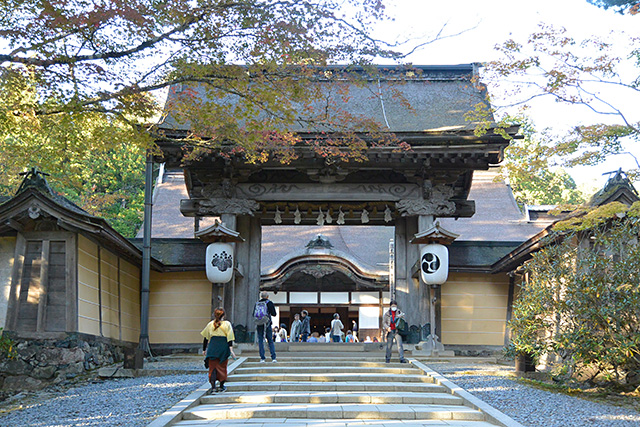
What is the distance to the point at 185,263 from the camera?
49.9ft

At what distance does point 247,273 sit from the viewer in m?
14.6

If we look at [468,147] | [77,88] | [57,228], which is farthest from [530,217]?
[77,88]

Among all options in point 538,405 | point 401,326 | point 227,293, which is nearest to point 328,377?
point 401,326

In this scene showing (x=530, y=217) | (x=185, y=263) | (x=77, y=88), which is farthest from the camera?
(x=530, y=217)

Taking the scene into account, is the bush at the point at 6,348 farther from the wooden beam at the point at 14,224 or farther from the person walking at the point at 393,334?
the person walking at the point at 393,334

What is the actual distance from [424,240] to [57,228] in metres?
7.38

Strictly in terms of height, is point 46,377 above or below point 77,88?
below

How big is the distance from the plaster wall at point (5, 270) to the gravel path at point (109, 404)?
2.34 metres

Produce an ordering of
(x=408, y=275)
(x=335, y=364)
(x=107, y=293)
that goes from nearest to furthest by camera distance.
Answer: (x=335, y=364) < (x=107, y=293) < (x=408, y=275)

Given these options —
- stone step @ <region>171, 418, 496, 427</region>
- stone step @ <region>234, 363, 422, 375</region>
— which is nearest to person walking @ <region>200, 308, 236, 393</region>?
stone step @ <region>171, 418, 496, 427</region>

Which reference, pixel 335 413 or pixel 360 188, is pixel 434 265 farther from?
pixel 335 413

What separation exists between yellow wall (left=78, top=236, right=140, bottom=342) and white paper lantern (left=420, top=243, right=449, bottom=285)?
672cm

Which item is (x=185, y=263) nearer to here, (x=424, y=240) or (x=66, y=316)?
(x=66, y=316)

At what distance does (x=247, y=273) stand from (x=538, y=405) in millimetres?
8046
